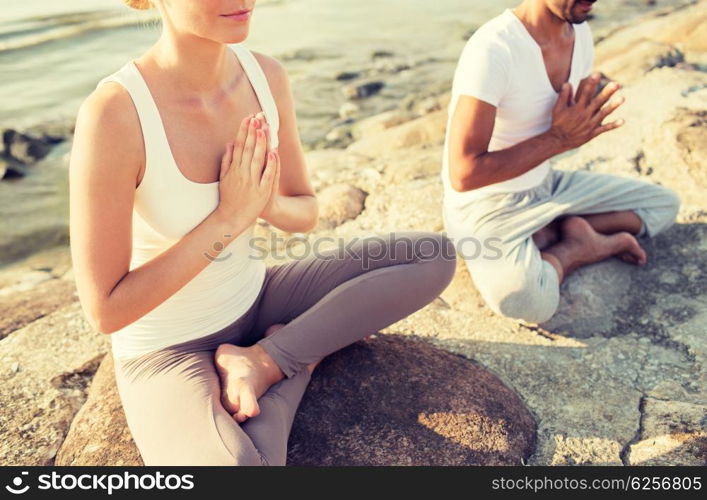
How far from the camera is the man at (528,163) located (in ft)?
9.37

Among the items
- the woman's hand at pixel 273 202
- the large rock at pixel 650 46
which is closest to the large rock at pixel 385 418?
the woman's hand at pixel 273 202

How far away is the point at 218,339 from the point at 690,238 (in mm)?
2364

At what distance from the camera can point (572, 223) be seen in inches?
128

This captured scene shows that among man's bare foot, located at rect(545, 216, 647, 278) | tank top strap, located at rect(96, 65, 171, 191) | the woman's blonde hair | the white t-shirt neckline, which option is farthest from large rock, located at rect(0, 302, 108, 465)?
the white t-shirt neckline

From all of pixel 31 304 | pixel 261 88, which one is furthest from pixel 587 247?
pixel 31 304

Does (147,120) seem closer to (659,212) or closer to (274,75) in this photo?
(274,75)

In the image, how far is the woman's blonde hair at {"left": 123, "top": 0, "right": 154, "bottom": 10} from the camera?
81.7 inches

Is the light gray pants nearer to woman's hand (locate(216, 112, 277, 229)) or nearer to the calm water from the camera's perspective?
woman's hand (locate(216, 112, 277, 229))

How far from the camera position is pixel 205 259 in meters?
2.03

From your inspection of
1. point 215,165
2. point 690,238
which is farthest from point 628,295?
point 215,165

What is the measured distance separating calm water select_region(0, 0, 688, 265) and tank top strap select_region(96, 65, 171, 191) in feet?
11.4

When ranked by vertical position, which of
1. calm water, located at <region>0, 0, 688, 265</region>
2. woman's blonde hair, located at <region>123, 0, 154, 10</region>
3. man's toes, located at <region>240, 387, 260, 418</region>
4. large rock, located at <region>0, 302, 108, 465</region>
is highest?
woman's blonde hair, located at <region>123, 0, 154, 10</region>

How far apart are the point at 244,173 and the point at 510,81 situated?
4.41 feet
